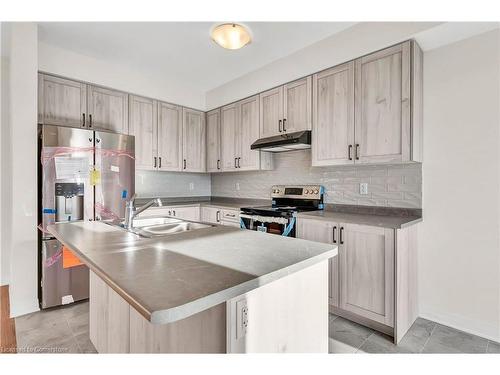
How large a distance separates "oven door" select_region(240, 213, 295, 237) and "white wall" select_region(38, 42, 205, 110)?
2.07 meters

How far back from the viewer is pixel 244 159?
3.79m

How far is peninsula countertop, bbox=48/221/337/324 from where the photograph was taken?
2.43ft

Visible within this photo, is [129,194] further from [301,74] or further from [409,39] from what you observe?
[409,39]

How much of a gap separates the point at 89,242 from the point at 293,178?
257cm

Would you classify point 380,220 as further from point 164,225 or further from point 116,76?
point 116,76

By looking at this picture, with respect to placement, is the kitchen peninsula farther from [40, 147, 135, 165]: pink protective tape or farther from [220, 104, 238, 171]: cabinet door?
[220, 104, 238, 171]: cabinet door

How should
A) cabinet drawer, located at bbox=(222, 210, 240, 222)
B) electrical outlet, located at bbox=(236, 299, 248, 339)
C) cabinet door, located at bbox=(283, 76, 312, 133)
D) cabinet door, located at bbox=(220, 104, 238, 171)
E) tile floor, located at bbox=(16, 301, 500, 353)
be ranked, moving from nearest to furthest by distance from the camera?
electrical outlet, located at bbox=(236, 299, 248, 339), tile floor, located at bbox=(16, 301, 500, 353), cabinet door, located at bbox=(283, 76, 312, 133), cabinet drawer, located at bbox=(222, 210, 240, 222), cabinet door, located at bbox=(220, 104, 238, 171)

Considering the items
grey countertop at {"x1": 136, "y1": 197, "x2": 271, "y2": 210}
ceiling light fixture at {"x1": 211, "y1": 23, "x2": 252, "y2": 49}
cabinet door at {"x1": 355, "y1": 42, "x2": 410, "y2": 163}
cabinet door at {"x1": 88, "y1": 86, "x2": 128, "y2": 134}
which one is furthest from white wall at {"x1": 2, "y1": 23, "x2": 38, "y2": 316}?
cabinet door at {"x1": 355, "y1": 42, "x2": 410, "y2": 163}

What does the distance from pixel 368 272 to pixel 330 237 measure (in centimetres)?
41

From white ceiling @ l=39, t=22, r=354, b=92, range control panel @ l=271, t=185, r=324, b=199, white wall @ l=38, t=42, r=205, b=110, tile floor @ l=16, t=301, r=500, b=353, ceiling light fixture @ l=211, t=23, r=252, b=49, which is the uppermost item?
white ceiling @ l=39, t=22, r=354, b=92

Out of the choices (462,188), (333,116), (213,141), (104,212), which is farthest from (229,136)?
(462,188)

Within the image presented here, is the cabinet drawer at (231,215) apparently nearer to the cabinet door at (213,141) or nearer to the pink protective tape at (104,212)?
the cabinet door at (213,141)

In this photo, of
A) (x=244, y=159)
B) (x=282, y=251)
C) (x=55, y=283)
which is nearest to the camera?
(x=282, y=251)
